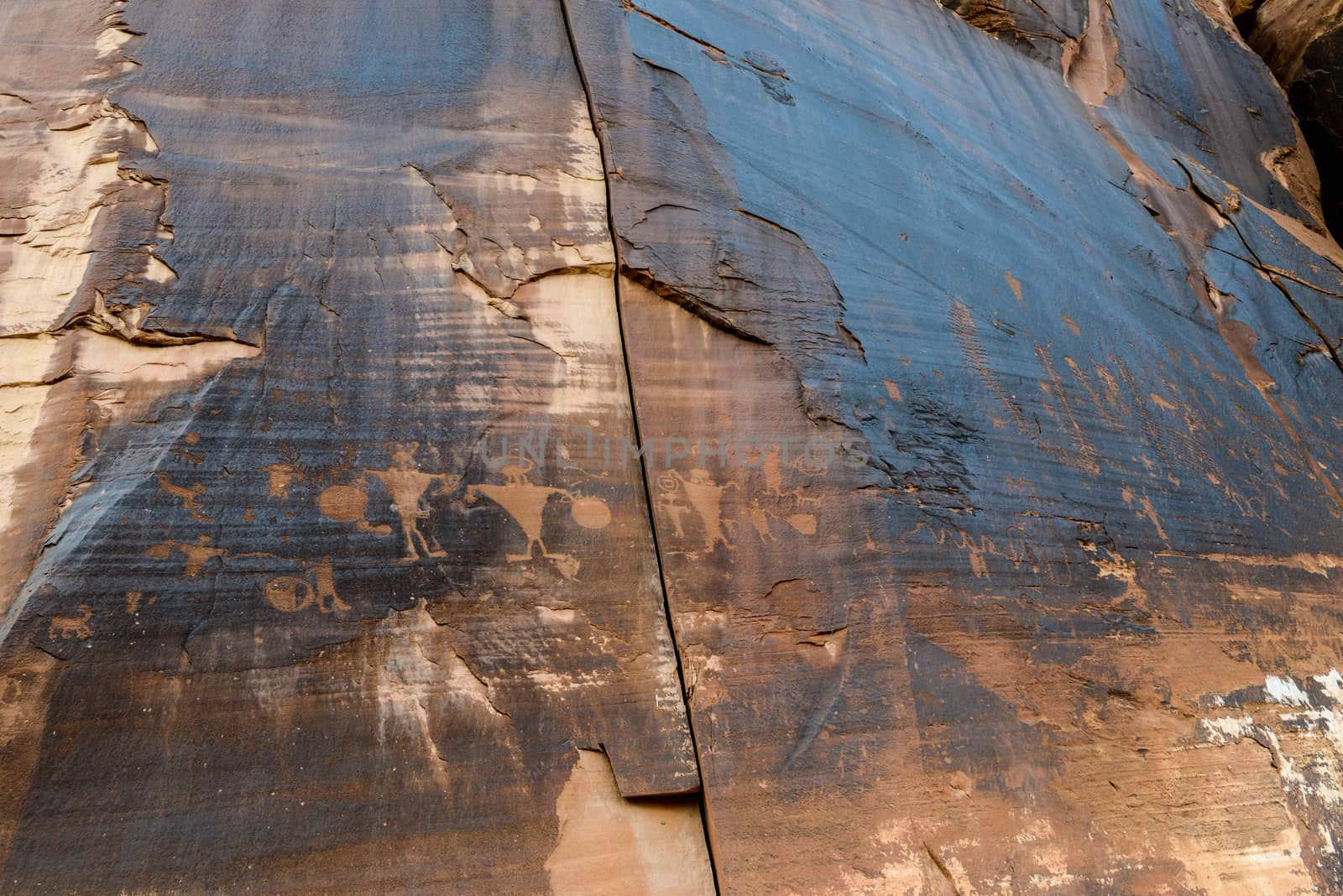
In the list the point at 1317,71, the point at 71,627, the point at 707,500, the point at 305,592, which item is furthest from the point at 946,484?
the point at 1317,71

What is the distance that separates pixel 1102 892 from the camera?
232 cm

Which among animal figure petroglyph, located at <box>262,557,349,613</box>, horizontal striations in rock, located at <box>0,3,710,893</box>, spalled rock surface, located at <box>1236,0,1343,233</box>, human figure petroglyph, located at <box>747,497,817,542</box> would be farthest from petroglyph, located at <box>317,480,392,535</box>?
spalled rock surface, located at <box>1236,0,1343,233</box>

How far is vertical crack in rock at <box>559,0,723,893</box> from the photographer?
7.08 feet

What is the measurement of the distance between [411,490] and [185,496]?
499 mm

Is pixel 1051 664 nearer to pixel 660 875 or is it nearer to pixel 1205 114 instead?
pixel 660 875

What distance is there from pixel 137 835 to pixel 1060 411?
2.90 m

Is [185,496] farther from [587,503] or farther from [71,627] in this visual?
[587,503]

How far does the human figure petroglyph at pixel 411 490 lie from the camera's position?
222 centimetres

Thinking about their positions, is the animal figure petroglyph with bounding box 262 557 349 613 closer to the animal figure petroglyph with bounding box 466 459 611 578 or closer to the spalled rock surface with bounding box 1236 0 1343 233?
the animal figure petroglyph with bounding box 466 459 611 578

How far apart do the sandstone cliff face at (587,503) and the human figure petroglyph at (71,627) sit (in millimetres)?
10

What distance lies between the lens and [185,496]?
211cm

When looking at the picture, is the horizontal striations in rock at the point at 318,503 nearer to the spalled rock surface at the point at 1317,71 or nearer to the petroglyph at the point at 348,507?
the petroglyph at the point at 348,507

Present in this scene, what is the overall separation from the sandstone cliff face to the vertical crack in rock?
14 millimetres

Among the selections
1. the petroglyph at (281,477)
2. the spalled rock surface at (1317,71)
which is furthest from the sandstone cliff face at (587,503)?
the spalled rock surface at (1317,71)
